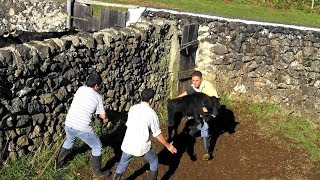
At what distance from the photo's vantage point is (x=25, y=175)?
7.50 metres

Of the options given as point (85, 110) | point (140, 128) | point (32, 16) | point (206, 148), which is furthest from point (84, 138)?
point (32, 16)

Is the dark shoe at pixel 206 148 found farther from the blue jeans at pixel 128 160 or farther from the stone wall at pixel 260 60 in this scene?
the stone wall at pixel 260 60

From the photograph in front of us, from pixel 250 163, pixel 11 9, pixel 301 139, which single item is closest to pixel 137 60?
pixel 250 163

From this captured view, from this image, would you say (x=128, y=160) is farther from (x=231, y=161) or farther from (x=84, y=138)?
(x=231, y=161)

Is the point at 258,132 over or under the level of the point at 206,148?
under

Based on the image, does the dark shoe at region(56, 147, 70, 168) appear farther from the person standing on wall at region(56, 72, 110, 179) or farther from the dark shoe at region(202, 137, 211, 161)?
the dark shoe at region(202, 137, 211, 161)

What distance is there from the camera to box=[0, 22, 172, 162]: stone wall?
756cm

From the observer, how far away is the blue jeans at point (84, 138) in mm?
7633

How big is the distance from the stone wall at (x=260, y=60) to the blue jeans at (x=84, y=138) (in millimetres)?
6509

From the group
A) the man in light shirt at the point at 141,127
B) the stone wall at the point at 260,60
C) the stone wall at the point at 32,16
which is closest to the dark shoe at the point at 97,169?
the man in light shirt at the point at 141,127

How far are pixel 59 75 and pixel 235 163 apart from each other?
161 inches

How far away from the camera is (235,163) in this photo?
9.95 metres

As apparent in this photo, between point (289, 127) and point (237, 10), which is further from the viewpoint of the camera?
point (237, 10)

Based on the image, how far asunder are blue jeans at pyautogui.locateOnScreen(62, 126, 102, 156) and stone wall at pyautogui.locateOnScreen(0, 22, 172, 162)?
738 mm
